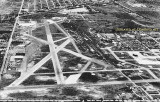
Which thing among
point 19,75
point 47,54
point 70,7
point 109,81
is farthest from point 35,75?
point 70,7

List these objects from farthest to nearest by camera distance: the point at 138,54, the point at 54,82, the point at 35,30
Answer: the point at 35,30
the point at 138,54
the point at 54,82

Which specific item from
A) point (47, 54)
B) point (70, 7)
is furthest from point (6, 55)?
point (70, 7)

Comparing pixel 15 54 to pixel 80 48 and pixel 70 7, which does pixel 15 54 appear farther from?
pixel 70 7

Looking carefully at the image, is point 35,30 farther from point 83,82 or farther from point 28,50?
point 83,82

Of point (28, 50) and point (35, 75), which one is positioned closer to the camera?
point (35, 75)

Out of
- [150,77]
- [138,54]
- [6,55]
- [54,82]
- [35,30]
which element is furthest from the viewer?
[35,30]

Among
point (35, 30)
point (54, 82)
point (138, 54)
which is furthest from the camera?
point (35, 30)
